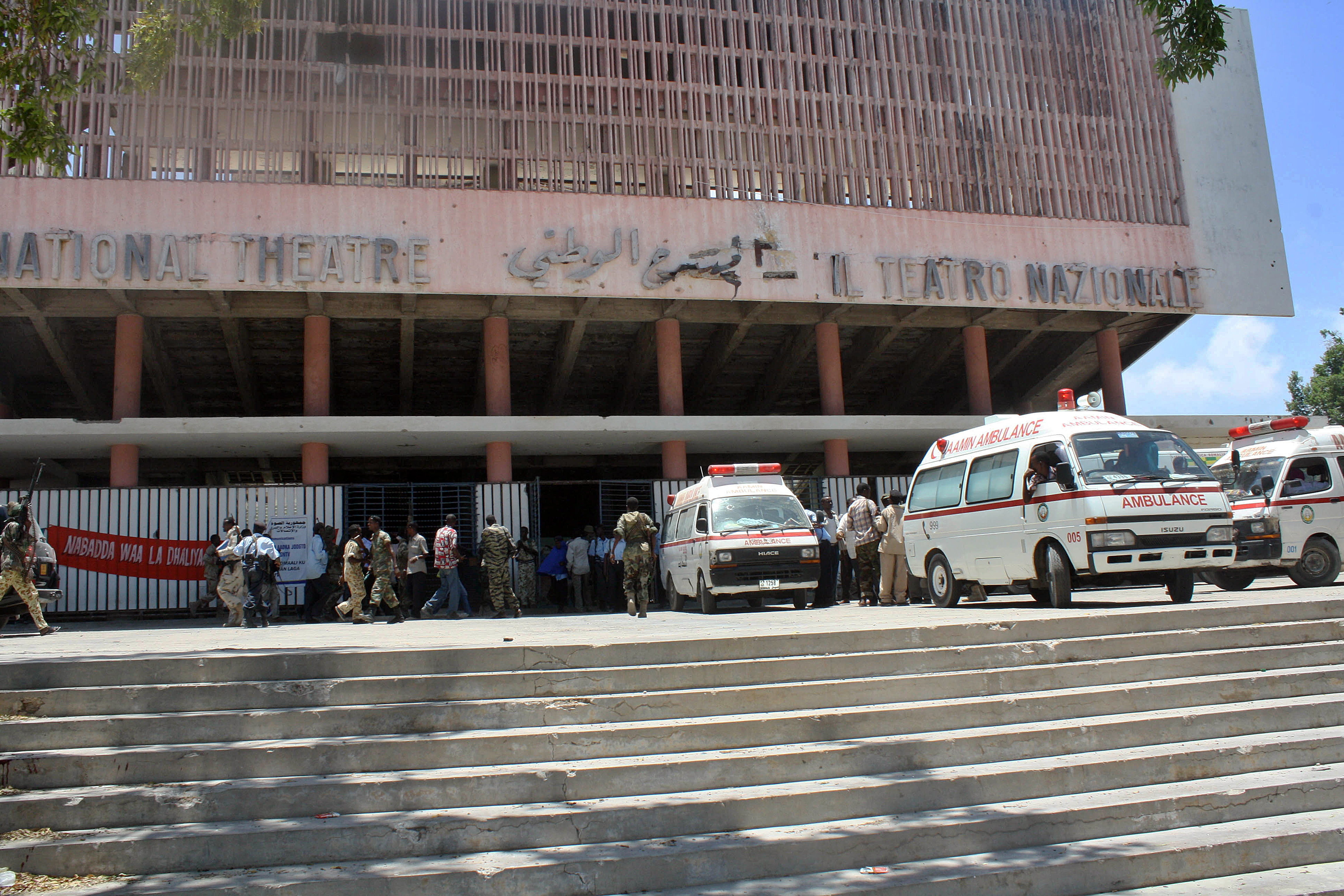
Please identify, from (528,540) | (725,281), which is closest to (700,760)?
(528,540)

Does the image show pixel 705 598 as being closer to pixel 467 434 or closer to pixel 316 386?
pixel 467 434

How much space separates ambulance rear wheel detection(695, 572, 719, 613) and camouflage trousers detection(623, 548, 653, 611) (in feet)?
3.14

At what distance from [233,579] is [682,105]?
14291 millimetres

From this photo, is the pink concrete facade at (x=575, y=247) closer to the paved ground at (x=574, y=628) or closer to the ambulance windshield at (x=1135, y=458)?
the paved ground at (x=574, y=628)

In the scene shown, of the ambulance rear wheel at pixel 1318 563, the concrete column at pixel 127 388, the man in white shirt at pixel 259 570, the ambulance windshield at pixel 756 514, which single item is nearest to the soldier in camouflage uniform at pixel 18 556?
the man in white shirt at pixel 259 570

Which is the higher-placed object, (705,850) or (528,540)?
(528,540)

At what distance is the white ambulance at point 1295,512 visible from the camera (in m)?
11.7

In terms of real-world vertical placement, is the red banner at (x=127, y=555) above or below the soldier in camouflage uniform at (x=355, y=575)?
above

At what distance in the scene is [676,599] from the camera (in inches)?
602

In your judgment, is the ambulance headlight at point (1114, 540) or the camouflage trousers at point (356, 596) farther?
the camouflage trousers at point (356, 596)

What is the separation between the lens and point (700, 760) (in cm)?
525

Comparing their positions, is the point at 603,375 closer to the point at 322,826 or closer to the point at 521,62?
the point at 521,62

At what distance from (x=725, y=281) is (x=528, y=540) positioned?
7375 mm

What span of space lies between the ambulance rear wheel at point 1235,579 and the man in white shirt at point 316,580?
13.5m
